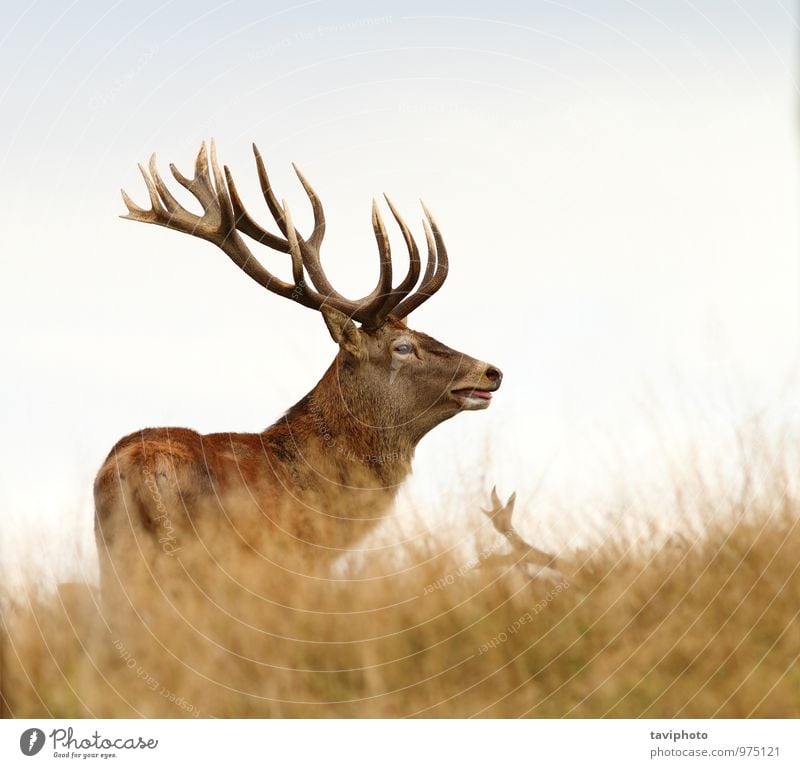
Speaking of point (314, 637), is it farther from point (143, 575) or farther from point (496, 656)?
point (143, 575)

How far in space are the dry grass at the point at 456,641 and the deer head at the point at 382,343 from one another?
8.71ft

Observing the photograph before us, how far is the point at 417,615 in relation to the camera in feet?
21.3

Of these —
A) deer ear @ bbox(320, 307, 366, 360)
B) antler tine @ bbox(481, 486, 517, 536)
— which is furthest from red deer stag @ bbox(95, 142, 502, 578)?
antler tine @ bbox(481, 486, 517, 536)

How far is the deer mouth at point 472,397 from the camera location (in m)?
9.59

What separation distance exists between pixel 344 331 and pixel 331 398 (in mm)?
544

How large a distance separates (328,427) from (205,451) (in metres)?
1.13

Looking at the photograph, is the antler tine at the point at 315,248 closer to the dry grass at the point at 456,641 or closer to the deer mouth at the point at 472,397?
the deer mouth at the point at 472,397

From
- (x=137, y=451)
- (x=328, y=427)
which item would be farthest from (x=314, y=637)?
(x=328, y=427)

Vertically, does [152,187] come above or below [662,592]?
above

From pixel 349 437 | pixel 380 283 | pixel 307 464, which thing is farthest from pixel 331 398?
pixel 380 283

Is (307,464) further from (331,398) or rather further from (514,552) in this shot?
(514,552)
